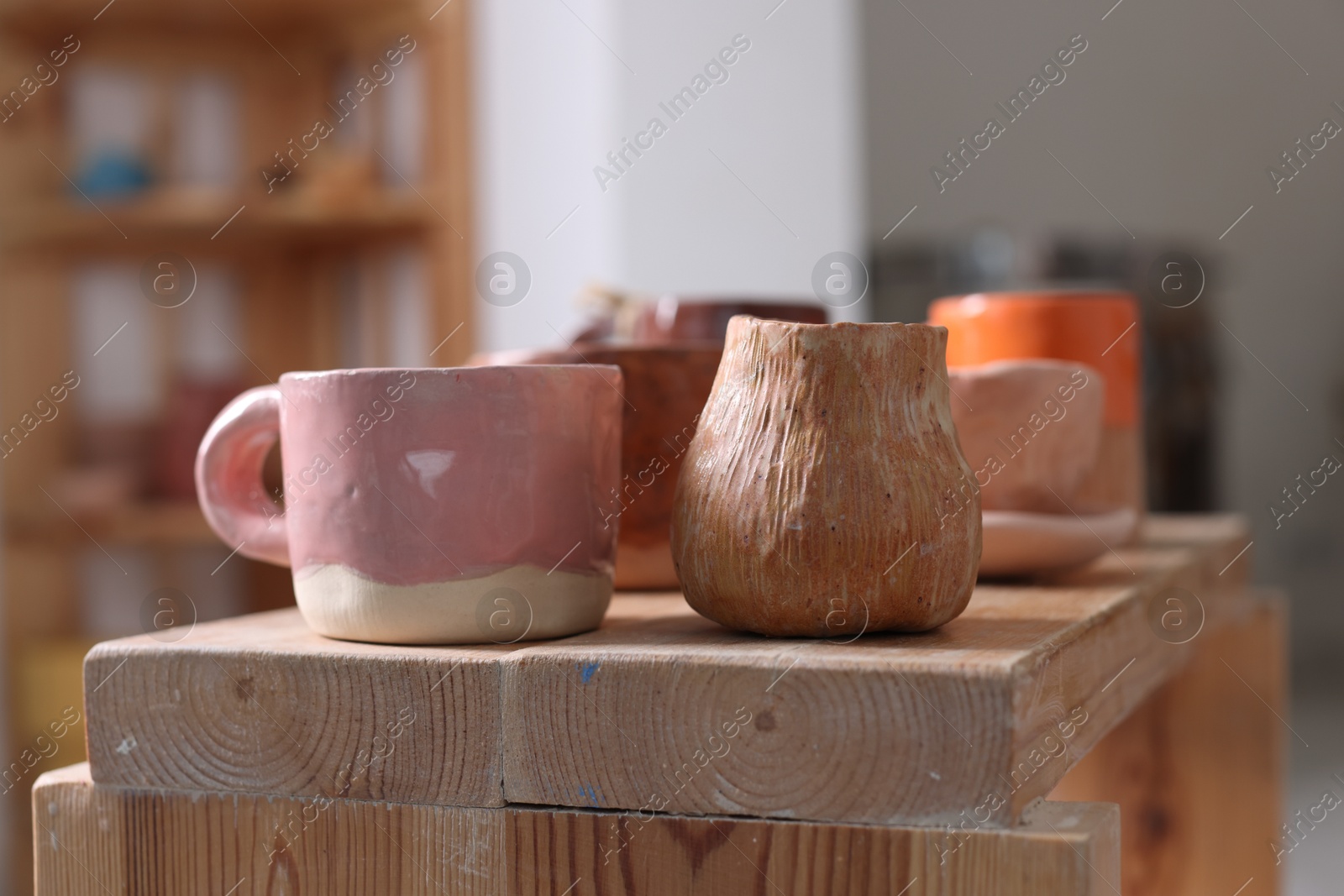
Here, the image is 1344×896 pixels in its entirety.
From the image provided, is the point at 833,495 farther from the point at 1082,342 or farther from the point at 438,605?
the point at 1082,342

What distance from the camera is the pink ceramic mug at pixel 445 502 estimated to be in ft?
1.52

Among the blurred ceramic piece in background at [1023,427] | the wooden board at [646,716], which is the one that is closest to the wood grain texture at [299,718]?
the wooden board at [646,716]

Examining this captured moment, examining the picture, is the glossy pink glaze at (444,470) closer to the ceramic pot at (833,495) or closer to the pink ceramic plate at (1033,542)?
the ceramic pot at (833,495)

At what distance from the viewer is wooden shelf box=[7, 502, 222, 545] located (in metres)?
1.76

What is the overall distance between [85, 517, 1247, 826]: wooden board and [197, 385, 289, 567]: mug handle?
5cm

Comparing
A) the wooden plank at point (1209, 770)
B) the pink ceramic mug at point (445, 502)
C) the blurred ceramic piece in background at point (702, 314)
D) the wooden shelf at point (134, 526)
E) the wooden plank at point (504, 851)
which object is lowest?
the wooden plank at point (1209, 770)

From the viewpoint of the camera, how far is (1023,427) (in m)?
0.60

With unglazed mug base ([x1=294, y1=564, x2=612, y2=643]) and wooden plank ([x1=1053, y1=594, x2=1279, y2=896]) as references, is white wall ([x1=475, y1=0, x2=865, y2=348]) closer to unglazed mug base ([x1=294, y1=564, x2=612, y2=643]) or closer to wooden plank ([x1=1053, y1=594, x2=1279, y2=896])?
wooden plank ([x1=1053, y1=594, x2=1279, y2=896])

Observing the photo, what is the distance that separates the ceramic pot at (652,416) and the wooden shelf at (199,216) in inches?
47.8

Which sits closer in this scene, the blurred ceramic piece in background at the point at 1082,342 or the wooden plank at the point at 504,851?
the wooden plank at the point at 504,851

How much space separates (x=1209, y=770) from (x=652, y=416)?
0.49 m

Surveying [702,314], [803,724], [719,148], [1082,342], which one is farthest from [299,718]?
[719,148]

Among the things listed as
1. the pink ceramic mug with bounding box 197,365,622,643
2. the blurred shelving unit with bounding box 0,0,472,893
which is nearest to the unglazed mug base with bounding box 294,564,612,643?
the pink ceramic mug with bounding box 197,365,622,643

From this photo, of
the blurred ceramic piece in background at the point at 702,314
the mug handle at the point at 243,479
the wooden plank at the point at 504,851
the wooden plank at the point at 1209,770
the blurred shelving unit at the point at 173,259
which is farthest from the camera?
the blurred shelving unit at the point at 173,259
